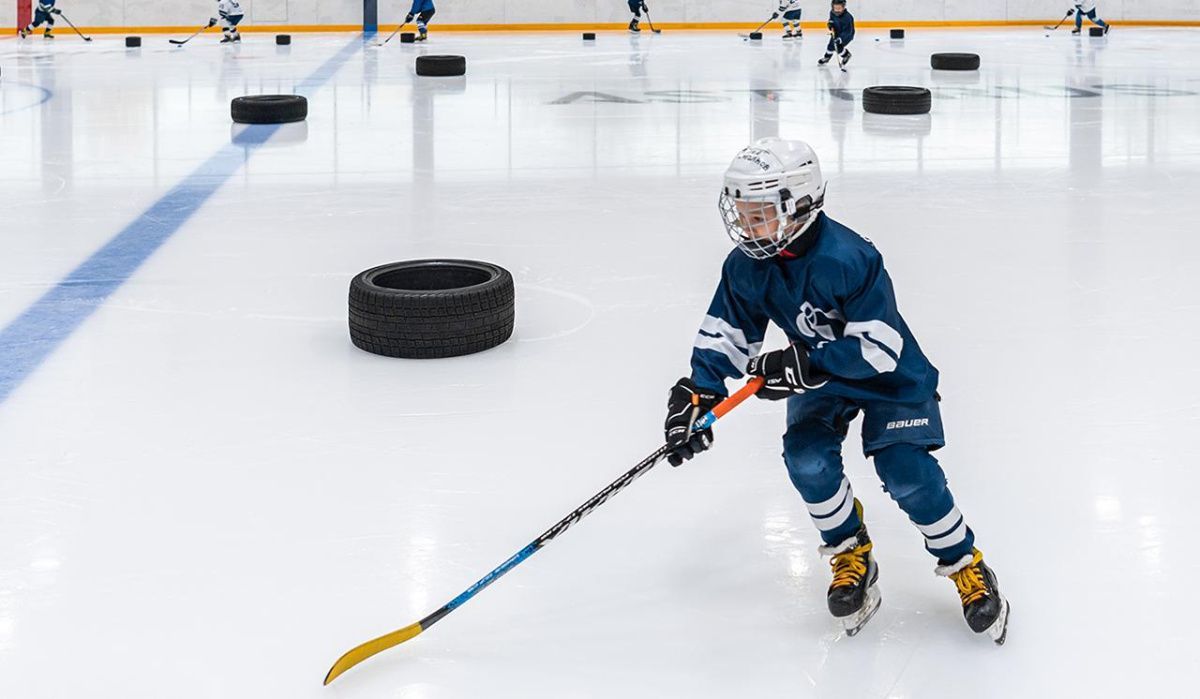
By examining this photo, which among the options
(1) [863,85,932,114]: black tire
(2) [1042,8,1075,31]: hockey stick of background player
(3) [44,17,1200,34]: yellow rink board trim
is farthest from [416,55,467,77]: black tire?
(2) [1042,8,1075,31]: hockey stick of background player

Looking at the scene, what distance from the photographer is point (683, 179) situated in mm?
7848

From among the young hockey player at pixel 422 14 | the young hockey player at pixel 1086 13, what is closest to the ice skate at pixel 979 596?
the young hockey player at pixel 422 14

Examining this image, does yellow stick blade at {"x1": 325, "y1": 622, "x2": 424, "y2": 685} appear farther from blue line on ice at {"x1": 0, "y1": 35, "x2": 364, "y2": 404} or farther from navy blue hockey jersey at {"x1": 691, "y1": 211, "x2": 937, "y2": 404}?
blue line on ice at {"x1": 0, "y1": 35, "x2": 364, "y2": 404}

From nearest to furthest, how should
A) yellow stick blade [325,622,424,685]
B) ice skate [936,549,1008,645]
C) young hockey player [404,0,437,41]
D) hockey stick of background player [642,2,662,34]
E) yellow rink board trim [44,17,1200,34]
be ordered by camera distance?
yellow stick blade [325,622,424,685] → ice skate [936,549,1008,645] → young hockey player [404,0,437,41] → hockey stick of background player [642,2,662,34] → yellow rink board trim [44,17,1200,34]

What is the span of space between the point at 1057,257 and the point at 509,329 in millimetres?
2402

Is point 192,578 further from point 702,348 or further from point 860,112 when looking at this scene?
point 860,112

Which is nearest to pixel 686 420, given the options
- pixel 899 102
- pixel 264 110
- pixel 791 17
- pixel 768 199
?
pixel 768 199

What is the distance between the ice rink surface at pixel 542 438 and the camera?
2.55 m

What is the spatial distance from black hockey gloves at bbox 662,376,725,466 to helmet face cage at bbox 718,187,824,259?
28cm

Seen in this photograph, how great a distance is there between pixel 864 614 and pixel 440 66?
468 inches

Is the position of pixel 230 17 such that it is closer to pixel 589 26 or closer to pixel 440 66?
pixel 589 26

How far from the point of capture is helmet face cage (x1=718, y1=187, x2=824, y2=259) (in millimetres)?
2467

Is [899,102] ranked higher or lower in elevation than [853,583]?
higher

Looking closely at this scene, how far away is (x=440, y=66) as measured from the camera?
1391cm
